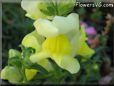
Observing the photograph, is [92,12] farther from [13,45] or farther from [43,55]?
[43,55]

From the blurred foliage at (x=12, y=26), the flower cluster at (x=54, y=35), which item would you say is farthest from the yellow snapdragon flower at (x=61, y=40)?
the blurred foliage at (x=12, y=26)

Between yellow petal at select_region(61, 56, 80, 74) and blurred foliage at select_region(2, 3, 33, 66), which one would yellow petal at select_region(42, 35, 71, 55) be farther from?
blurred foliage at select_region(2, 3, 33, 66)

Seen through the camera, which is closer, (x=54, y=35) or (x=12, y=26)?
(x=54, y=35)

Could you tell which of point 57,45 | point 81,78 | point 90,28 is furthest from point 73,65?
point 90,28

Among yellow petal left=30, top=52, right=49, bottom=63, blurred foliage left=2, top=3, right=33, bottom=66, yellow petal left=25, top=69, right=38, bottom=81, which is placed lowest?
blurred foliage left=2, top=3, right=33, bottom=66

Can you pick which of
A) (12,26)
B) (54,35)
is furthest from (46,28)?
(12,26)

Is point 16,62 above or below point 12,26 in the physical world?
above

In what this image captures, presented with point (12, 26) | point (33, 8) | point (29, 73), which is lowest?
point (12, 26)

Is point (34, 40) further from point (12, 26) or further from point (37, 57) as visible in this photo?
point (12, 26)

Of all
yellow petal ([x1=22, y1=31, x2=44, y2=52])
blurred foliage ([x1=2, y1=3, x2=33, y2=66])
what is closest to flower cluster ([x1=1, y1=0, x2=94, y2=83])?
yellow petal ([x1=22, y1=31, x2=44, y2=52])

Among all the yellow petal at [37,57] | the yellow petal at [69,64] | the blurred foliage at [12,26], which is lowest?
the blurred foliage at [12,26]

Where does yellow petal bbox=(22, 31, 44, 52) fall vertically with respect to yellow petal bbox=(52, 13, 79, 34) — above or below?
below

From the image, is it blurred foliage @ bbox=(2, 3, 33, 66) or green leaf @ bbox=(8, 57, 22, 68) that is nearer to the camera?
→ green leaf @ bbox=(8, 57, 22, 68)

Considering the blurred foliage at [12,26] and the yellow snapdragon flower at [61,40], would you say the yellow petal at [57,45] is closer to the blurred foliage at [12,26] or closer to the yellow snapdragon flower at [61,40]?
the yellow snapdragon flower at [61,40]
